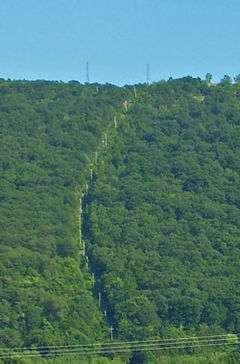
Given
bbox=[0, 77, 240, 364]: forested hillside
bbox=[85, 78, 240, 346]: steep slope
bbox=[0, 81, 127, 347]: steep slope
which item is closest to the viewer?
bbox=[0, 81, 127, 347]: steep slope

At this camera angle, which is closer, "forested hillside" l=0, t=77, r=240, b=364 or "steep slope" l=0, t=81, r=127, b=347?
"steep slope" l=0, t=81, r=127, b=347

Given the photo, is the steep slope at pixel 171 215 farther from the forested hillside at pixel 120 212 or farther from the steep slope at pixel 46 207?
the steep slope at pixel 46 207

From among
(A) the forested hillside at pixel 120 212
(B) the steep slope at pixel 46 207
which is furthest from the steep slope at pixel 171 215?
(B) the steep slope at pixel 46 207

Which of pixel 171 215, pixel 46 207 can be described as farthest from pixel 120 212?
pixel 46 207

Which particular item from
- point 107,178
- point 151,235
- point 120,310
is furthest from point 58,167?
point 120,310

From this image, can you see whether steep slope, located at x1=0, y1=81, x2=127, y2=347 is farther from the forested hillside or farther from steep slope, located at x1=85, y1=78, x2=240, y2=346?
steep slope, located at x1=85, y1=78, x2=240, y2=346

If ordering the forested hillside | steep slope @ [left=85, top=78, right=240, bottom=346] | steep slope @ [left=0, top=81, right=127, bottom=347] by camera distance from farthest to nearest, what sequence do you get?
1. steep slope @ [left=85, top=78, right=240, bottom=346]
2. the forested hillside
3. steep slope @ [left=0, top=81, right=127, bottom=347]

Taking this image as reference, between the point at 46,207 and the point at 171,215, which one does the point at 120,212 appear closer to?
the point at 171,215

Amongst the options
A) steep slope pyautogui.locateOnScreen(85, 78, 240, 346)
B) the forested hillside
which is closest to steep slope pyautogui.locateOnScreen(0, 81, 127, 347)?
the forested hillside
